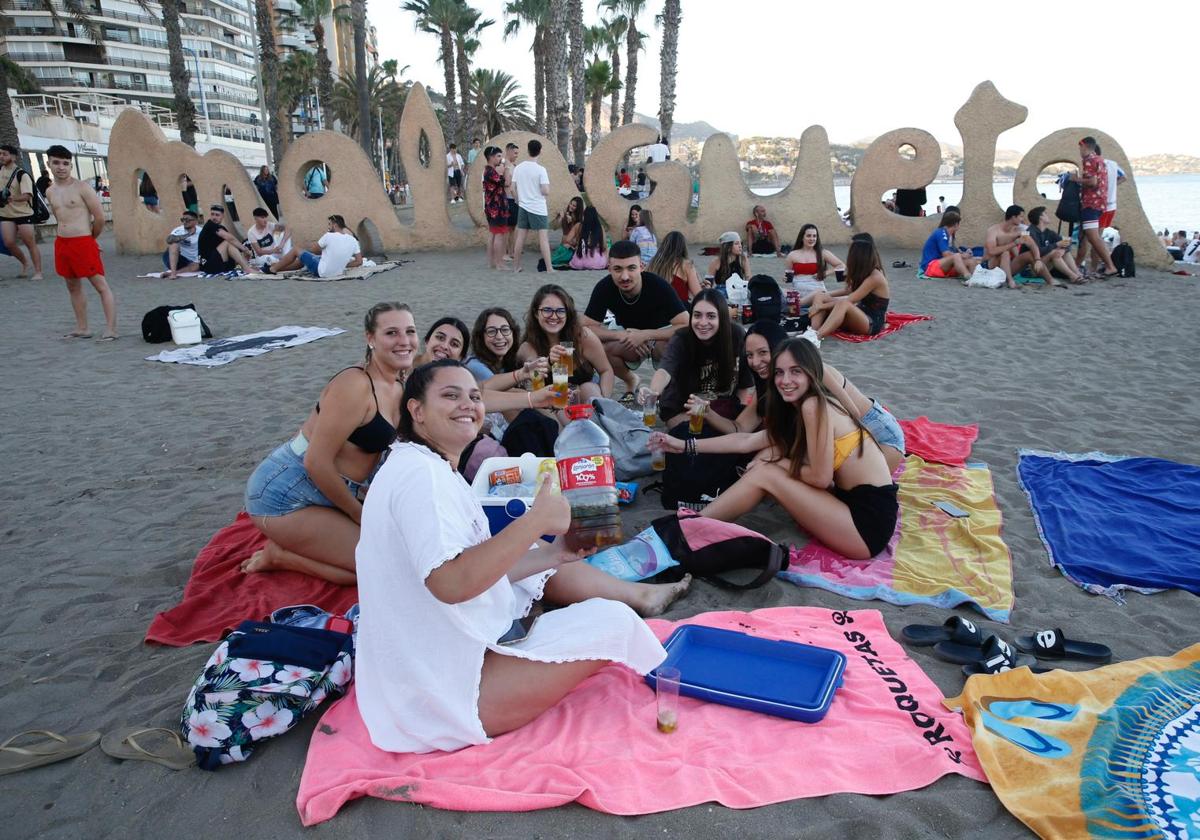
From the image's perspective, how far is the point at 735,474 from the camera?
15.3 ft

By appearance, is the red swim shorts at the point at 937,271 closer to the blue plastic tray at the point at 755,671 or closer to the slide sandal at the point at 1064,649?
the slide sandal at the point at 1064,649

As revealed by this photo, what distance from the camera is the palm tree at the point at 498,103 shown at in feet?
159

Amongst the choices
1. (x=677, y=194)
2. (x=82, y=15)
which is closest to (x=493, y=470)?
(x=677, y=194)

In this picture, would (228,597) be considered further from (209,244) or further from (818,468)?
(209,244)

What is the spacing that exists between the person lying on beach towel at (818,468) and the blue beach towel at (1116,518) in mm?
1047

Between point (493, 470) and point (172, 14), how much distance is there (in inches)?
862

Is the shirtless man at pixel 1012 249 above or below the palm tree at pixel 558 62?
below

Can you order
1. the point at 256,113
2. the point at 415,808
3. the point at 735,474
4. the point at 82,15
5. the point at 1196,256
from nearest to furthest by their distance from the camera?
the point at 415,808, the point at 735,474, the point at 1196,256, the point at 82,15, the point at 256,113

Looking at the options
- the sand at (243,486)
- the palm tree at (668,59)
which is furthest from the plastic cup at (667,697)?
the palm tree at (668,59)

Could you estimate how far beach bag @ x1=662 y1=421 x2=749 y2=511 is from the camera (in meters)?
4.62

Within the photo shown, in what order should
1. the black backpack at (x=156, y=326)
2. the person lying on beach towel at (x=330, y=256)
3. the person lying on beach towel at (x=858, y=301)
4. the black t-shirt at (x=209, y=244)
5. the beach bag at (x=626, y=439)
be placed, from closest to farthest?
the beach bag at (x=626, y=439) < the person lying on beach towel at (x=858, y=301) < the black backpack at (x=156, y=326) < the person lying on beach towel at (x=330, y=256) < the black t-shirt at (x=209, y=244)

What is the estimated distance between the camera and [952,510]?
4566mm

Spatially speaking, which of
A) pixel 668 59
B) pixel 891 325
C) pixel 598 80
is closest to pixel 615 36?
pixel 598 80

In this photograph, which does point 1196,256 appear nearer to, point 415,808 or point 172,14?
point 415,808
